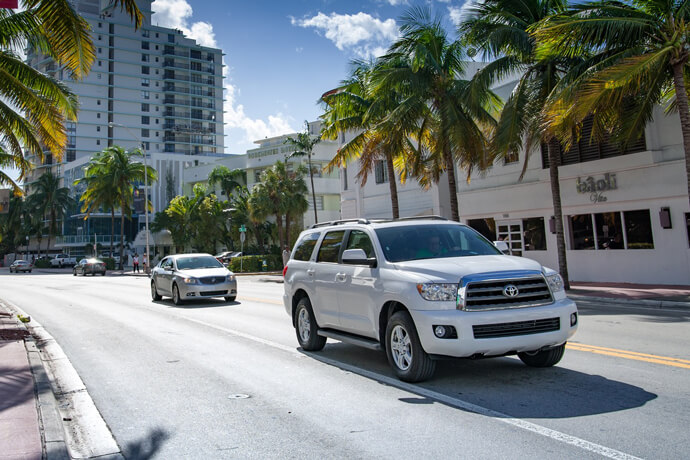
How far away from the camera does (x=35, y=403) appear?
5.69m

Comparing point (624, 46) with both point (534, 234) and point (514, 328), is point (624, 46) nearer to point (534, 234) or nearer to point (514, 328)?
point (534, 234)

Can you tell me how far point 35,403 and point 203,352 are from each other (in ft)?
11.0

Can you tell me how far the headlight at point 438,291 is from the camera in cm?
586

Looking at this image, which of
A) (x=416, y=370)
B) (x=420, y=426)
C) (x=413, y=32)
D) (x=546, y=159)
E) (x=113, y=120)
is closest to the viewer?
(x=420, y=426)

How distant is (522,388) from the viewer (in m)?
5.85

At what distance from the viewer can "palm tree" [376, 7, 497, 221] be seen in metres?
19.5

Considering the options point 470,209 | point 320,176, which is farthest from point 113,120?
point 470,209

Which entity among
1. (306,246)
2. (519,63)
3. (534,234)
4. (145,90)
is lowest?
(306,246)

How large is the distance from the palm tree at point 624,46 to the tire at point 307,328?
985 centimetres

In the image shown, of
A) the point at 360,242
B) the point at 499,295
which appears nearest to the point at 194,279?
the point at 360,242

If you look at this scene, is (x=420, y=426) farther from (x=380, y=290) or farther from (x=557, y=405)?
(x=380, y=290)

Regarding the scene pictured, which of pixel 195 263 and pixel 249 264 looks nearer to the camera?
pixel 195 263

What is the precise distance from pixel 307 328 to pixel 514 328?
12.1 ft

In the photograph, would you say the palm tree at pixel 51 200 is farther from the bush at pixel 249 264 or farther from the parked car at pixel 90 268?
the bush at pixel 249 264
